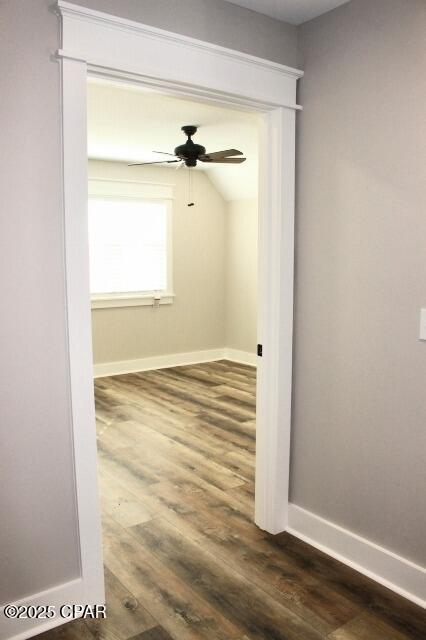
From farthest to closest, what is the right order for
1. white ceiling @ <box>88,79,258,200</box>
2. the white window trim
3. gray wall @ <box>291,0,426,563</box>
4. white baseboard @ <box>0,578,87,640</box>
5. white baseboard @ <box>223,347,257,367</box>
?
white baseboard @ <box>223,347,257,367</box> < the white window trim < white ceiling @ <box>88,79,258,200</box> < gray wall @ <box>291,0,426,563</box> < white baseboard @ <box>0,578,87,640</box>

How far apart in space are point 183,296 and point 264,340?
14.2 feet

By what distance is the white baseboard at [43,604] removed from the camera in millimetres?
1936

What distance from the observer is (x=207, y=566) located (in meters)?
2.40

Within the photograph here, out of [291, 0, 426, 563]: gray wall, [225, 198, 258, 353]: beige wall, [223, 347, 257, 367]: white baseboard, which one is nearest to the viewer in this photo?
[291, 0, 426, 563]: gray wall

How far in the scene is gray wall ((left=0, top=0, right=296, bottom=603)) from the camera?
1.79m

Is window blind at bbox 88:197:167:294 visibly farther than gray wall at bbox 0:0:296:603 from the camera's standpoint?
Yes

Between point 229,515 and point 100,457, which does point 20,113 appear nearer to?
point 229,515

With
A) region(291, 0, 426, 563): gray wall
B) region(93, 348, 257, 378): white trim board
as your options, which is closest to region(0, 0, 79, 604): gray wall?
region(291, 0, 426, 563): gray wall

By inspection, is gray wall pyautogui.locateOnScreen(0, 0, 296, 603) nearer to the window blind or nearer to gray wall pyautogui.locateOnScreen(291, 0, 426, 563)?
gray wall pyautogui.locateOnScreen(291, 0, 426, 563)

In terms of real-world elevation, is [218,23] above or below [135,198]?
above

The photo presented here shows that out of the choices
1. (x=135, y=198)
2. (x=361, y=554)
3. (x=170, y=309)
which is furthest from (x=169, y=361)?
(x=361, y=554)

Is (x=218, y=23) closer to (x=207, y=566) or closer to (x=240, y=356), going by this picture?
(x=207, y=566)

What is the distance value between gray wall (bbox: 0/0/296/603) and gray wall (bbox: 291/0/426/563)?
2.62 feet

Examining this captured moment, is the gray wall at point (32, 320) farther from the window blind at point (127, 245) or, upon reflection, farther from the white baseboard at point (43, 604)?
the window blind at point (127, 245)
